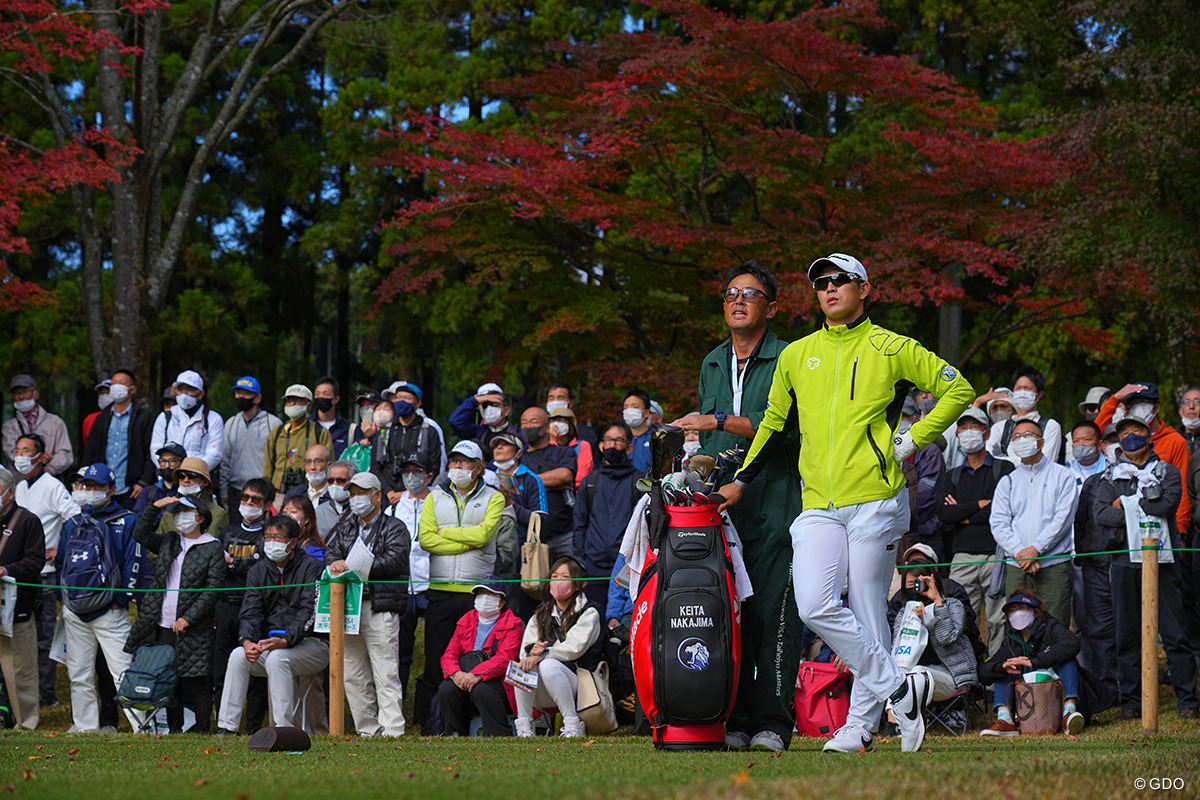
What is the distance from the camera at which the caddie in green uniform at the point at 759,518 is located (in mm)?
Result: 5785

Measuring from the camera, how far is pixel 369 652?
9547 millimetres

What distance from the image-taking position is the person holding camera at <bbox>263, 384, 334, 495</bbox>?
37.7ft

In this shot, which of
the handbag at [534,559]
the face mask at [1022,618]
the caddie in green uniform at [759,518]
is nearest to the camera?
the caddie in green uniform at [759,518]

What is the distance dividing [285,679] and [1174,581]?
6513mm

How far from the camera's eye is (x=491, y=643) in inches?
367

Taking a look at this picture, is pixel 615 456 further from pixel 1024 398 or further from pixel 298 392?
pixel 1024 398

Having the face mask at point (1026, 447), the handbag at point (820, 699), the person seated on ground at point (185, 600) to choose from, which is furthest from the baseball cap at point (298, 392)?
the face mask at point (1026, 447)

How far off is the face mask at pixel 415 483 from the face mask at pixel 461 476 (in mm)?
549

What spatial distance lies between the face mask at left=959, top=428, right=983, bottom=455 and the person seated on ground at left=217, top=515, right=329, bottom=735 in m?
5.21

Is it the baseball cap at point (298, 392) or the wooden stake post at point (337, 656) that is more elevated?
the baseball cap at point (298, 392)

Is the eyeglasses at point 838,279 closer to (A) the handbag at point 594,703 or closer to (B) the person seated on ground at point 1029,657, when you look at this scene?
(A) the handbag at point 594,703

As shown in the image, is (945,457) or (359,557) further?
(945,457)

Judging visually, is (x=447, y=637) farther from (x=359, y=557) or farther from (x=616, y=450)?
(x=616, y=450)

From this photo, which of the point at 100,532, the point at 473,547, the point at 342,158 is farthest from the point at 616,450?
the point at 342,158
